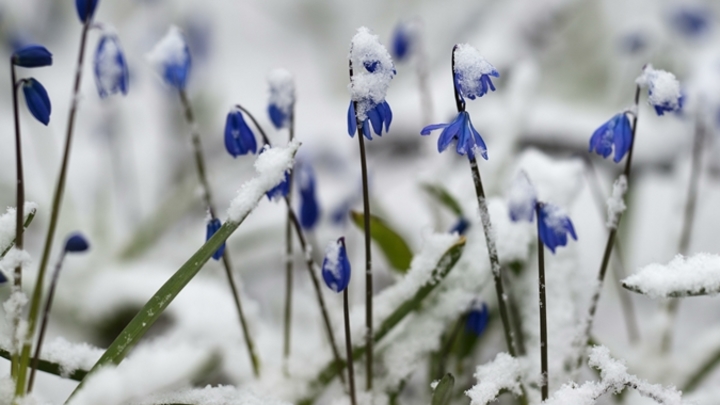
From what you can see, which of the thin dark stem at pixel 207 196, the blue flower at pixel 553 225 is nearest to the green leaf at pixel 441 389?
the blue flower at pixel 553 225

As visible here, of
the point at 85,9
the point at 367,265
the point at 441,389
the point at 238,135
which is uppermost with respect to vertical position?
the point at 85,9

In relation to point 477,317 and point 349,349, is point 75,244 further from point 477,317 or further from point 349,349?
point 477,317

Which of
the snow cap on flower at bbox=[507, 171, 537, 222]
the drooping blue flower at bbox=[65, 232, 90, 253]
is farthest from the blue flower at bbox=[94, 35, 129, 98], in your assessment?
the snow cap on flower at bbox=[507, 171, 537, 222]

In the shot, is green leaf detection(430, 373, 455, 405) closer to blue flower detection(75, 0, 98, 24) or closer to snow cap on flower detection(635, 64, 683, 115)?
snow cap on flower detection(635, 64, 683, 115)

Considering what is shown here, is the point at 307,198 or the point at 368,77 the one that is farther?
the point at 307,198

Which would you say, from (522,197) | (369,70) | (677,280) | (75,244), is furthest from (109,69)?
(677,280)

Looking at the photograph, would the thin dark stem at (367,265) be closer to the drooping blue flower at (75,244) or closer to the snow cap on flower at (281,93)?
the snow cap on flower at (281,93)
